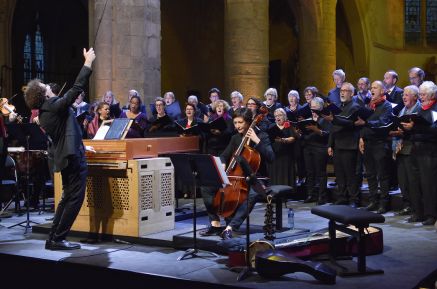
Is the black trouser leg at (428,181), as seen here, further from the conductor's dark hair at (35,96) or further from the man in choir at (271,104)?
the conductor's dark hair at (35,96)

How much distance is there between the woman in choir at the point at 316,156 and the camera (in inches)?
412

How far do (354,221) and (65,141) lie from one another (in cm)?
313

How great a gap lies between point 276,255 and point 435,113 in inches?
136

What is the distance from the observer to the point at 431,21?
24.1 meters

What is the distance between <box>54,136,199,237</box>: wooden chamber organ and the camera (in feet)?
25.6

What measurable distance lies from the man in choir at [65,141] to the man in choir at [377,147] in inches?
160

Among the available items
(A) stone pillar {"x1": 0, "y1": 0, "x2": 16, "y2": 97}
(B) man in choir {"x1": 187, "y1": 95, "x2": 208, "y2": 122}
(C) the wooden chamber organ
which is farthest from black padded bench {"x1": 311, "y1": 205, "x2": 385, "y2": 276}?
(A) stone pillar {"x1": 0, "y1": 0, "x2": 16, "y2": 97}

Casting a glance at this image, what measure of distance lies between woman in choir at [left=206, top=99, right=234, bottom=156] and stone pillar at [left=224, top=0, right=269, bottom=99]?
2844mm

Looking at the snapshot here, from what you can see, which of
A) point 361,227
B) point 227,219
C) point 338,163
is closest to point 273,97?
point 338,163

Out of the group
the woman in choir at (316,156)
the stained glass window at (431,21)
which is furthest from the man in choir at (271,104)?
the stained glass window at (431,21)

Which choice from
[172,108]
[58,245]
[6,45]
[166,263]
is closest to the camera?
[166,263]

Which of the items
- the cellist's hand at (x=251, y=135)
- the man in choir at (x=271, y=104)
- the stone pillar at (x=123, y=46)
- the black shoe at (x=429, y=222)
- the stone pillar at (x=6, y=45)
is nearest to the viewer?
the cellist's hand at (x=251, y=135)

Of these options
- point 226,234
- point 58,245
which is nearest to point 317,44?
point 226,234

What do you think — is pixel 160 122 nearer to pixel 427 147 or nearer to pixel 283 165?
pixel 283 165
